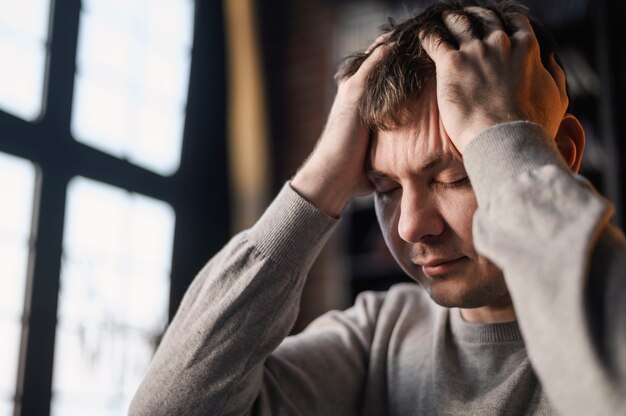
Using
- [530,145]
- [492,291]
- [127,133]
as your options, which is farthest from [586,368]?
[127,133]

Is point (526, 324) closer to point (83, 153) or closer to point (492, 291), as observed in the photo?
point (492, 291)

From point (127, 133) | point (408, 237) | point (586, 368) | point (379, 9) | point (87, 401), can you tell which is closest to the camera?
point (586, 368)

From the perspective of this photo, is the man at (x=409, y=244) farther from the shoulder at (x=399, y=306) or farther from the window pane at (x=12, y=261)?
the window pane at (x=12, y=261)

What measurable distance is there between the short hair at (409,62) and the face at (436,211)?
23 millimetres

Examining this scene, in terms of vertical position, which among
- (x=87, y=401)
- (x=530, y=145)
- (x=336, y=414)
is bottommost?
(x=87, y=401)

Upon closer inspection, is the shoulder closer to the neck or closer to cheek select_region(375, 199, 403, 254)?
the neck

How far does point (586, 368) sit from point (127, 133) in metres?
2.77

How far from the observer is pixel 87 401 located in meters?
2.79

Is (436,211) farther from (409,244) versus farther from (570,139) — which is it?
(570,139)

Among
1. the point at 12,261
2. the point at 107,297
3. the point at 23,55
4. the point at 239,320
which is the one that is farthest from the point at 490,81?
the point at 107,297

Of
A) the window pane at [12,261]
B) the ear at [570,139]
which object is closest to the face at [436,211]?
the ear at [570,139]

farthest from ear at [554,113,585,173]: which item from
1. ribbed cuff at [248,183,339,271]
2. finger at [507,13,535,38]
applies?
ribbed cuff at [248,183,339,271]

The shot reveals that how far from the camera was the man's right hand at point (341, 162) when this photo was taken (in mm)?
1135

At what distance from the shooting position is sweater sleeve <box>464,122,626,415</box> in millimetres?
645
